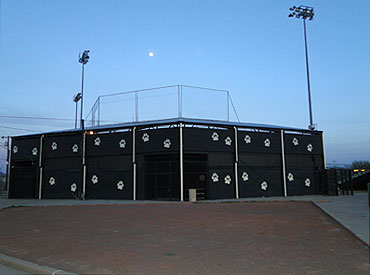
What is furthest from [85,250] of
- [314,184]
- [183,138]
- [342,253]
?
[314,184]

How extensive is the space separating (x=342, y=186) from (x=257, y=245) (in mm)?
21621

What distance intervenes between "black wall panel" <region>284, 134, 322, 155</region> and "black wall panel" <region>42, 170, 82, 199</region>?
17.1 m

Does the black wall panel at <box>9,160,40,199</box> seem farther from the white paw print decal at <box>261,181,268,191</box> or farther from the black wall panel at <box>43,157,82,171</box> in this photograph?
the white paw print decal at <box>261,181,268,191</box>

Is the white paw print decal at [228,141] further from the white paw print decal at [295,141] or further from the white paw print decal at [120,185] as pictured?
the white paw print decal at [120,185]

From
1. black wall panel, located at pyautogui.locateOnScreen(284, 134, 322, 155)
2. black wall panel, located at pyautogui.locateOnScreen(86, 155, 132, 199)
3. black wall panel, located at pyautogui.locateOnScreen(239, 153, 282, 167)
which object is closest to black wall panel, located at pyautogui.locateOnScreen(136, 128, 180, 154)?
black wall panel, located at pyautogui.locateOnScreen(86, 155, 132, 199)

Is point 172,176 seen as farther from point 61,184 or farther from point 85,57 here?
point 85,57

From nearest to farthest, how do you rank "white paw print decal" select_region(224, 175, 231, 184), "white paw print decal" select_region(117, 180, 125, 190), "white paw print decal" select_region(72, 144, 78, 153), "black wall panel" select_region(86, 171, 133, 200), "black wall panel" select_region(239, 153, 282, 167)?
"white paw print decal" select_region(224, 175, 231, 184) → "black wall panel" select_region(86, 171, 133, 200) → "white paw print decal" select_region(117, 180, 125, 190) → "black wall panel" select_region(239, 153, 282, 167) → "white paw print decal" select_region(72, 144, 78, 153)

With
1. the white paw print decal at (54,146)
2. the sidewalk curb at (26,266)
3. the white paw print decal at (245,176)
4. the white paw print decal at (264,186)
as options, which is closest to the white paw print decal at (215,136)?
the white paw print decal at (245,176)

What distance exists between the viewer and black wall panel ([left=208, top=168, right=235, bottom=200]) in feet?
73.8

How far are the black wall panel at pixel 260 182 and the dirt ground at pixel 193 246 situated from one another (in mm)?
10899

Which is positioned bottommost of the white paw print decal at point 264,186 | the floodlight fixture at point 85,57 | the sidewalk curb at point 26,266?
the sidewalk curb at point 26,266

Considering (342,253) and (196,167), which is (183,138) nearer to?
(196,167)

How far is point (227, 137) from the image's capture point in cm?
2367

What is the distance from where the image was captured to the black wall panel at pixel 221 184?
22500 millimetres
